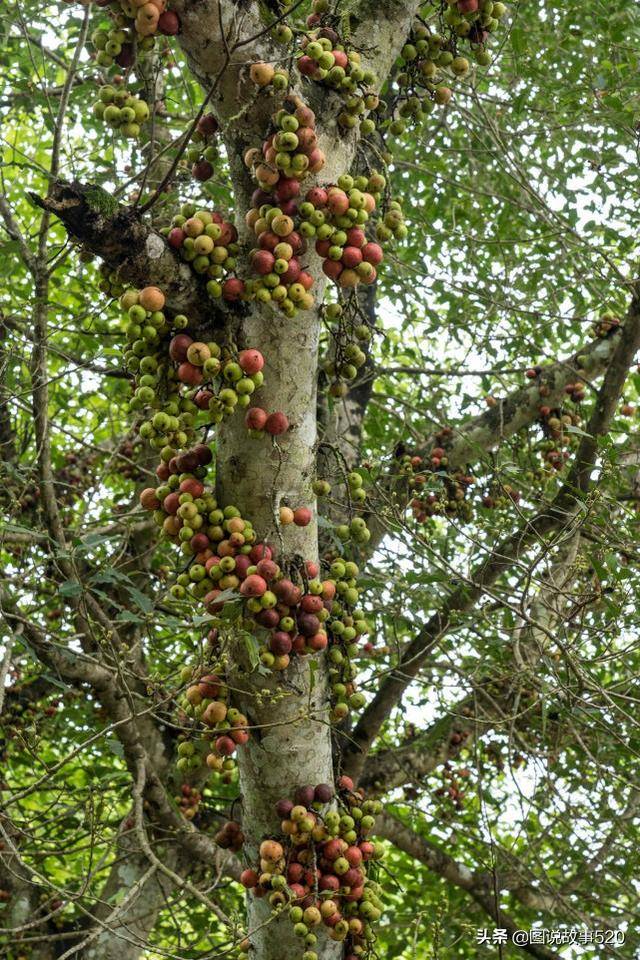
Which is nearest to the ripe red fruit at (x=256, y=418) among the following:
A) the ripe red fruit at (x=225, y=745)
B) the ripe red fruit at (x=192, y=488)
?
the ripe red fruit at (x=192, y=488)

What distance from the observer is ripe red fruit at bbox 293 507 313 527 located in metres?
2.29

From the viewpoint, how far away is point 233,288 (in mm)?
2176

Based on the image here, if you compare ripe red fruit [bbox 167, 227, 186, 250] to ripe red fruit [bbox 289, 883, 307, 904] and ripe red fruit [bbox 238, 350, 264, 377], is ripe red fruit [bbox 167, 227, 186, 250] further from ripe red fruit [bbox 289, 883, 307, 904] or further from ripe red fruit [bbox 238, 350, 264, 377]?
ripe red fruit [bbox 289, 883, 307, 904]

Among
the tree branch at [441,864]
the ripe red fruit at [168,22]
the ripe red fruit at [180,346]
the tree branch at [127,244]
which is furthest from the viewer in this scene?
the tree branch at [441,864]

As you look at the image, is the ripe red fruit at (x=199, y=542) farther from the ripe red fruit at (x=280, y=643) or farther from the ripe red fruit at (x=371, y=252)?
the ripe red fruit at (x=371, y=252)

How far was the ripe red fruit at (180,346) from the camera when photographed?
2195 mm

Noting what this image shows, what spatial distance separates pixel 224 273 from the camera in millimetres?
2238

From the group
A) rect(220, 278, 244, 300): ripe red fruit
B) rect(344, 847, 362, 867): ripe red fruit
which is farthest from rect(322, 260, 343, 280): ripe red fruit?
rect(344, 847, 362, 867): ripe red fruit

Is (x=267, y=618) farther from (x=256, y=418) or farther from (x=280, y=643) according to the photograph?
(x=256, y=418)

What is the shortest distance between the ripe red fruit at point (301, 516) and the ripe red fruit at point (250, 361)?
14.4 inches

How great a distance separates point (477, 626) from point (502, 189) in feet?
8.31

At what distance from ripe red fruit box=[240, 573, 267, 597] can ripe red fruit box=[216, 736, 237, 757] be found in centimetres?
41

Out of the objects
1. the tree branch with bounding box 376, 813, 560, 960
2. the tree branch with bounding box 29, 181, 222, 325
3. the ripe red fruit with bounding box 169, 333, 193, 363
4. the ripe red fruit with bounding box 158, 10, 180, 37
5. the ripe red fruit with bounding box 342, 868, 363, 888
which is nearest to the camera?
the tree branch with bounding box 29, 181, 222, 325

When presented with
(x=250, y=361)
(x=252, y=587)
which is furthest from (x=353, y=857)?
(x=250, y=361)
